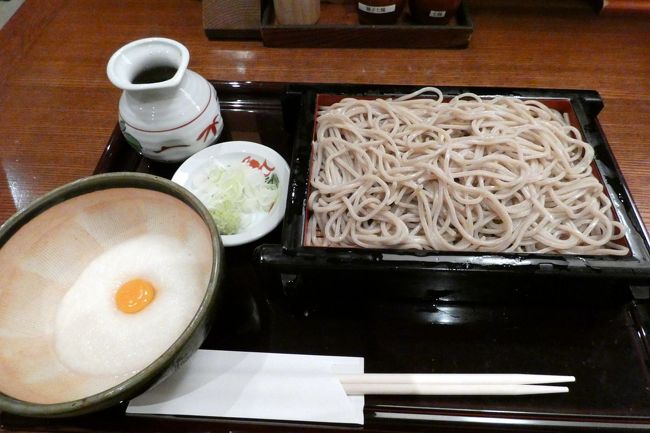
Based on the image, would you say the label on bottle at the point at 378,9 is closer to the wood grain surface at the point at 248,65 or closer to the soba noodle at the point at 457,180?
the wood grain surface at the point at 248,65

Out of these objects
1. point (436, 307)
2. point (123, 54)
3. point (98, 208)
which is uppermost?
point (123, 54)

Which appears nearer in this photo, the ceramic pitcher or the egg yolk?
the egg yolk

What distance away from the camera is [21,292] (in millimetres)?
1061

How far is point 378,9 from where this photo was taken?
1.97 metres

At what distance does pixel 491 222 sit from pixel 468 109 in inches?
16.9

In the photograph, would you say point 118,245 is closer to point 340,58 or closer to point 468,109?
point 468,109

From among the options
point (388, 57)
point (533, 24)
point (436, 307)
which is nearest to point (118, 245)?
point (436, 307)

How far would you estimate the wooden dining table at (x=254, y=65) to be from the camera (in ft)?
5.67

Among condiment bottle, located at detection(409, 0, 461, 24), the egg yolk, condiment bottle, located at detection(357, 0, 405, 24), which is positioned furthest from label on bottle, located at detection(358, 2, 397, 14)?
the egg yolk

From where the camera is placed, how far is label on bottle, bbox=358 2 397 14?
1951mm

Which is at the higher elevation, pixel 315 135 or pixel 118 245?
pixel 315 135

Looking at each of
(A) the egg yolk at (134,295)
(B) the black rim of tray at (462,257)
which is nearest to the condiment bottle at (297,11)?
(B) the black rim of tray at (462,257)

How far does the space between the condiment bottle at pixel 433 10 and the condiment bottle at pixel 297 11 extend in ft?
1.52

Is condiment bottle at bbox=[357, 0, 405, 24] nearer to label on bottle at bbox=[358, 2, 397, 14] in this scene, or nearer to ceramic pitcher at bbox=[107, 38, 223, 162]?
label on bottle at bbox=[358, 2, 397, 14]
